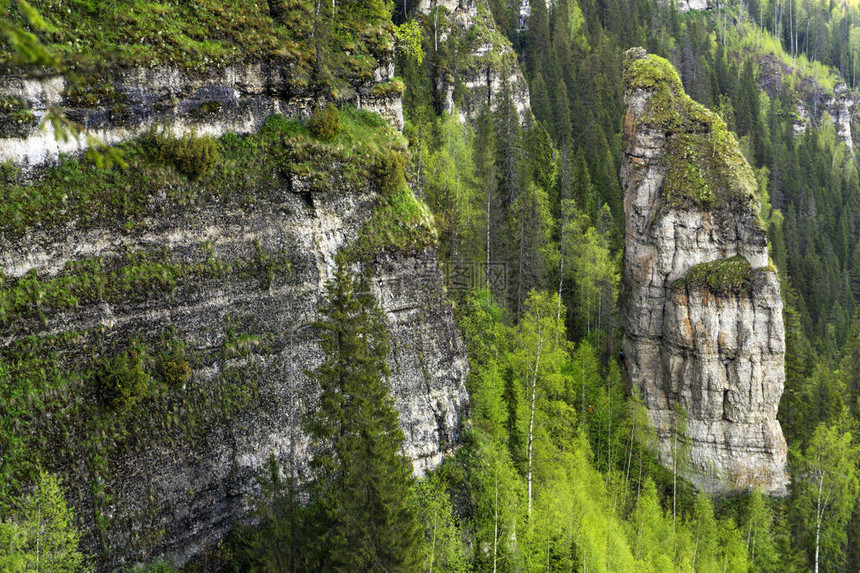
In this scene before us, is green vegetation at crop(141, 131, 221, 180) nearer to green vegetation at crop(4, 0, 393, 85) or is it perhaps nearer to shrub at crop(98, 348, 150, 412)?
green vegetation at crop(4, 0, 393, 85)

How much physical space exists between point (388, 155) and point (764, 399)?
27085mm

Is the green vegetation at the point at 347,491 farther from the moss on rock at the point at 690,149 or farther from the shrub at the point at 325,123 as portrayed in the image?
the moss on rock at the point at 690,149

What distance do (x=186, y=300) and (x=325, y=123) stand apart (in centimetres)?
934

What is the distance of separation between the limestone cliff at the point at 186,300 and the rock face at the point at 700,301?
18.2 meters

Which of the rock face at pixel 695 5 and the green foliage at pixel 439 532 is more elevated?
the rock face at pixel 695 5

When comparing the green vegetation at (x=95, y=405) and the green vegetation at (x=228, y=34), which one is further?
the green vegetation at (x=228, y=34)

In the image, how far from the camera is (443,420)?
26.3 m

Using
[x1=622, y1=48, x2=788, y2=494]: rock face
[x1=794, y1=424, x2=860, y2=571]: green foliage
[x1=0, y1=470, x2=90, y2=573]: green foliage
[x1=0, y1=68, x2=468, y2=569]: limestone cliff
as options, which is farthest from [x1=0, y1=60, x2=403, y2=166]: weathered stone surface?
[x1=794, y1=424, x2=860, y2=571]: green foliage

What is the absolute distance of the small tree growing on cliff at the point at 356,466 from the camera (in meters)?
18.6

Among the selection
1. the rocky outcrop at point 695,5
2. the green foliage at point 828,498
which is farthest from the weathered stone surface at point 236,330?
the rocky outcrop at point 695,5

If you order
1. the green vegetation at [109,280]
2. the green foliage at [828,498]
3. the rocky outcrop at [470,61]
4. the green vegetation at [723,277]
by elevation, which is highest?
the rocky outcrop at [470,61]

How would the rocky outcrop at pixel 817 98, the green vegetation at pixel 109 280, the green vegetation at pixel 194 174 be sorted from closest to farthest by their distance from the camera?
the green vegetation at pixel 109 280 < the green vegetation at pixel 194 174 < the rocky outcrop at pixel 817 98

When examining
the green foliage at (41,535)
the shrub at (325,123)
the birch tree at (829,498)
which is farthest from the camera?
the birch tree at (829,498)

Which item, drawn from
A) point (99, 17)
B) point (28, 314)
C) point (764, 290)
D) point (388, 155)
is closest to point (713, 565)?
point (764, 290)
